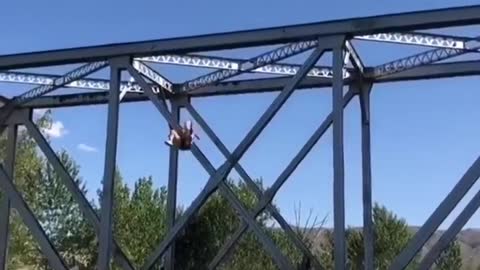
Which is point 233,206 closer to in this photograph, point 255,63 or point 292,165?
point 292,165

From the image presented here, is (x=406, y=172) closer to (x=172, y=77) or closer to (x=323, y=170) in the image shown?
(x=323, y=170)

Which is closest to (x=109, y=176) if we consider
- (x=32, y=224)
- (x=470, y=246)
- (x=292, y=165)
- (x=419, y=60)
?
(x=32, y=224)

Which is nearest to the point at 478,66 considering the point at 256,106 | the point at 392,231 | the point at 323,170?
the point at 256,106

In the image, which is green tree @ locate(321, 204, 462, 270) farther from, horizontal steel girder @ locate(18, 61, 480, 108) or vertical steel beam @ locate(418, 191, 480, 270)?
vertical steel beam @ locate(418, 191, 480, 270)

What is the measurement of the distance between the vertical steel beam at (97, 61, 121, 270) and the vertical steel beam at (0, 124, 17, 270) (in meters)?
2.06

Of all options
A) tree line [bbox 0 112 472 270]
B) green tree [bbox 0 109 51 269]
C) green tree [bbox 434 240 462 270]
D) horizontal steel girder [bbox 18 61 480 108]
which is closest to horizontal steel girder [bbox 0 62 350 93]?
horizontal steel girder [bbox 18 61 480 108]

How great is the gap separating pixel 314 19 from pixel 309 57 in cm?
37

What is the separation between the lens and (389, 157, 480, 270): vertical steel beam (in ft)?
18.3

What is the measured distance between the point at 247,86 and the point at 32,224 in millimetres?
2986

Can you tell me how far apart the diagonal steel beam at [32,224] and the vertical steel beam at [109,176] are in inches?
25.6

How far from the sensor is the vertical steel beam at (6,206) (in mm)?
8469

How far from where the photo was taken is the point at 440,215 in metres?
5.59

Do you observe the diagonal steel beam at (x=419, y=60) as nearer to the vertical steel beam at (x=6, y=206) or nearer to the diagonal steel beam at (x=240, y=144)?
the diagonal steel beam at (x=240, y=144)

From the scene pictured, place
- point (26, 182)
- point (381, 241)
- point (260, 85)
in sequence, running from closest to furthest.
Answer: point (260, 85) < point (26, 182) < point (381, 241)
